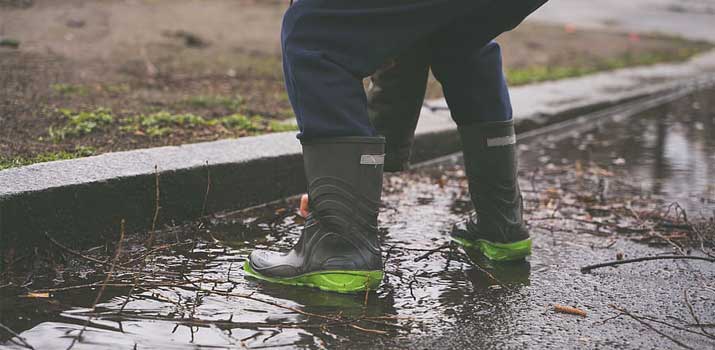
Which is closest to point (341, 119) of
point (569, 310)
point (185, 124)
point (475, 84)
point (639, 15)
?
point (475, 84)

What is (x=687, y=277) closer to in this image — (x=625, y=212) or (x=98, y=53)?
(x=625, y=212)

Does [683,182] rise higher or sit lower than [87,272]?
lower

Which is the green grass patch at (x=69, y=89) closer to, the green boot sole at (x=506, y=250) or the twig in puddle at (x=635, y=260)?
the green boot sole at (x=506, y=250)

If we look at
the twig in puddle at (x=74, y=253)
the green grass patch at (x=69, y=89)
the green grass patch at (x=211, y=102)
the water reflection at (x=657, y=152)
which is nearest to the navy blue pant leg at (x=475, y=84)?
the twig in puddle at (x=74, y=253)

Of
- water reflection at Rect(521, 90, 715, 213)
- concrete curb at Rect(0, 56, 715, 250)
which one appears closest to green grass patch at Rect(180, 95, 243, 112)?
concrete curb at Rect(0, 56, 715, 250)

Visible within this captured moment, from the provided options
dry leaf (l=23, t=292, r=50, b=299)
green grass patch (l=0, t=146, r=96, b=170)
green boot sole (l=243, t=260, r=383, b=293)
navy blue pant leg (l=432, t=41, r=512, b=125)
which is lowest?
green boot sole (l=243, t=260, r=383, b=293)

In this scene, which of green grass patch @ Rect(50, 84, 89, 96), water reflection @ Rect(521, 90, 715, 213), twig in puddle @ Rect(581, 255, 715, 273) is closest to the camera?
twig in puddle @ Rect(581, 255, 715, 273)

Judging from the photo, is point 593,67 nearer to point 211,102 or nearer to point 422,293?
point 211,102

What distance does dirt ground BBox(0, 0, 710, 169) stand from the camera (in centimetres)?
377

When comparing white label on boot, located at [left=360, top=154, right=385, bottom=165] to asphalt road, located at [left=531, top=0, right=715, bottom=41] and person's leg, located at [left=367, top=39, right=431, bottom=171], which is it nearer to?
person's leg, located at [left=367, top=39, right=431, bottom=171]

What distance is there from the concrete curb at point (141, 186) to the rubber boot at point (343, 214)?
60 centimetres

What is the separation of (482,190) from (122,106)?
7.48ft

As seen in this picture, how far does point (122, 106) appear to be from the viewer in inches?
172

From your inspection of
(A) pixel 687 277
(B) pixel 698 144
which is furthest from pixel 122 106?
(B) pixel 698 144
